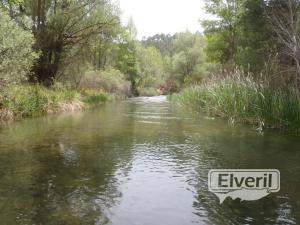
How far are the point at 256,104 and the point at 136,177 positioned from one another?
267 inches

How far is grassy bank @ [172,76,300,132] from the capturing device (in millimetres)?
10004

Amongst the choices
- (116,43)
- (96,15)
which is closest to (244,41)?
(96,15)

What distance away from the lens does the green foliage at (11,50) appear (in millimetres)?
13789

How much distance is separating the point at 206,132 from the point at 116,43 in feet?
145

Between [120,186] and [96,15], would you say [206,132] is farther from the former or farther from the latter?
[96,15]

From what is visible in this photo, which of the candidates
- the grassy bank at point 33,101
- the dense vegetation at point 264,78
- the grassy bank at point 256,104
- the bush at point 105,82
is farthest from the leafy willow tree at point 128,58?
the grassy bank at point 256,104

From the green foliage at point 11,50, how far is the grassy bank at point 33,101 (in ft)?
2.00

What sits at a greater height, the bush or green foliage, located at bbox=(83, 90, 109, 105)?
the bush

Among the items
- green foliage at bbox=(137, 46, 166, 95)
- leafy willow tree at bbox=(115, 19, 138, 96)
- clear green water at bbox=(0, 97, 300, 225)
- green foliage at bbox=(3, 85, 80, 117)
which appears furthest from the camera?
green foliage at bbox=(137, 46, 166, 95)

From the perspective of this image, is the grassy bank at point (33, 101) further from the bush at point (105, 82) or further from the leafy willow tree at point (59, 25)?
the bush at point (105, 82)

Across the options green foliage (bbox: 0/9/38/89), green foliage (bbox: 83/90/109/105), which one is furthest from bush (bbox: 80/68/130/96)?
green foliage (bbox: 0/9/38/89)

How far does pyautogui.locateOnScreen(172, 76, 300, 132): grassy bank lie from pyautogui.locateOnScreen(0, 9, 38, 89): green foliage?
25.5 feet

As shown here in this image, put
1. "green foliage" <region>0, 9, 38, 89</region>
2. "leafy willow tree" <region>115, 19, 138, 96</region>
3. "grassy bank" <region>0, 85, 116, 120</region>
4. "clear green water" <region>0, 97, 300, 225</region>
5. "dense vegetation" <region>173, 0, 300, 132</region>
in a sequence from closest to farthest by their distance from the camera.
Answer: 1. "clear green water" <region>0, 97, 300, 225</region>
2. "dense vegetation" <region>173, 0, 300, 132</region>
3. "green foliage" <region>0, 9, 38, 89</region>
4. "grassy bank" <region>0, 85, 116, 120</region>
5. "leafy willow tree" <region>115, 19, 138, 96</region>

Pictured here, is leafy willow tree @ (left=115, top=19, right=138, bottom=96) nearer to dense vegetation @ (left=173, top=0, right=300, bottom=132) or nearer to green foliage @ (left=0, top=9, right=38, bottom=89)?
dense vegetation @ (left=173, top=0, right=300, bottom=132)
